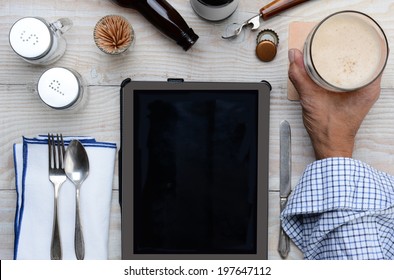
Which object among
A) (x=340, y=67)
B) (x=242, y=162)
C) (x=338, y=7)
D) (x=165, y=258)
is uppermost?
(x=338, y=7)

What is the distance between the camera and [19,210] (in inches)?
28.2

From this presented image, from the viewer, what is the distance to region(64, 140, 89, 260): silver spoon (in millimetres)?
712

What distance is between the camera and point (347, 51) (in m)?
0.63

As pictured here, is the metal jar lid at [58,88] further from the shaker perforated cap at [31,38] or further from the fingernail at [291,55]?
the fingernail at [291,55]

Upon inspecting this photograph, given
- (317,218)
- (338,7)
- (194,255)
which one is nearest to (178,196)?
(194,255)

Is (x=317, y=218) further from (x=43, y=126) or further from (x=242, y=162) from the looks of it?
(x=43, y=126)

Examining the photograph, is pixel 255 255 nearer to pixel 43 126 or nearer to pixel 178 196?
pixel 178 196

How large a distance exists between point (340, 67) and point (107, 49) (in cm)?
32

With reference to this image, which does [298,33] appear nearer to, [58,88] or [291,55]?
[291,55]

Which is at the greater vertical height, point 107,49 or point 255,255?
point 107,49

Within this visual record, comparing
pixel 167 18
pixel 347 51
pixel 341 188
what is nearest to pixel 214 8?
pixel 167 18

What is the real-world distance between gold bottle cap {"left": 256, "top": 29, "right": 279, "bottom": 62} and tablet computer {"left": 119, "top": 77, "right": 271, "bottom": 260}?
0.04m

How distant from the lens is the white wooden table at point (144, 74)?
0.72 metres

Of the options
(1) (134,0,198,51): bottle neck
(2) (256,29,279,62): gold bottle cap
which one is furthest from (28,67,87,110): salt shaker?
(2) (256,29,279,62): gold bottle cap
